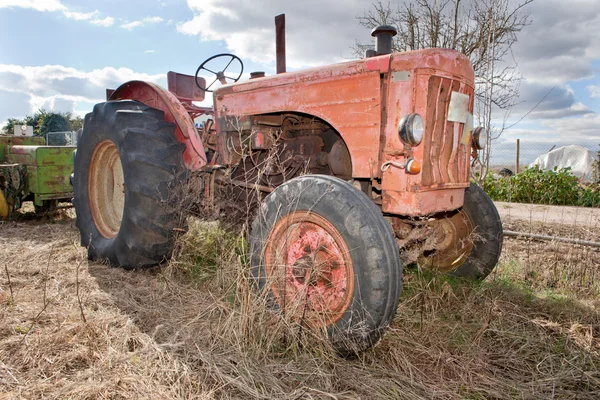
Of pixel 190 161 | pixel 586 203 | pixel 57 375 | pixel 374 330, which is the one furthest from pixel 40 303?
pixel 586 203

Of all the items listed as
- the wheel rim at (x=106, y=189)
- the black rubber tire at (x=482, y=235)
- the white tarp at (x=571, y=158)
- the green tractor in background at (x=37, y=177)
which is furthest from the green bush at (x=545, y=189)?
the green tractor in background at (x=37, y=177)

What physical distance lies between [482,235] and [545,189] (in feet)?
26.6

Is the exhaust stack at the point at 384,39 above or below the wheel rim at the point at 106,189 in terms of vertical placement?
above

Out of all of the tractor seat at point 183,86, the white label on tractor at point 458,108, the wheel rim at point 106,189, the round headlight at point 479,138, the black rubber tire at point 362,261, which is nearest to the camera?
the black rubber tire at point 362,261

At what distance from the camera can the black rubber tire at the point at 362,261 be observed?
2180mm

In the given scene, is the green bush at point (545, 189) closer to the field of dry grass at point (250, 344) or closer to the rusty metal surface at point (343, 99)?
the field of dry grass at point (250, 344)

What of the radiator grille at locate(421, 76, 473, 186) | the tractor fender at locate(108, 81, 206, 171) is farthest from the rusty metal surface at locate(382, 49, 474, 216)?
the tractor fender at locate(108, 81, 206, 171)

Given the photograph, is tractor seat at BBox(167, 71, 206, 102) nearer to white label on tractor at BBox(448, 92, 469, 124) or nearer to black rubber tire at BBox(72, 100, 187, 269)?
black rubber tire at BBox(72, 100, 187, 269)

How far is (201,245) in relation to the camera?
12.9 ft

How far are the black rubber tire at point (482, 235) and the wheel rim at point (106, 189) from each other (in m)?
3.12

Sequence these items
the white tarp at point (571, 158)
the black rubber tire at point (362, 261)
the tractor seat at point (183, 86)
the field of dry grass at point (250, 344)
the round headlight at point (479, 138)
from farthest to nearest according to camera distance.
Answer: the white tarp at point (571, 158) < the tractor seat at point (183, 86) < the round headlight at point (479, 138) < the black rubber tire at point (362, 261) < the field of dry grass at point (250, 344)

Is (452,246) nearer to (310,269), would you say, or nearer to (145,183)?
(310,269)

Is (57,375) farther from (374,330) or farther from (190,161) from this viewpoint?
(190,161)

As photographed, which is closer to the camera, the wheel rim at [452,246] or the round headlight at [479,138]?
the round headlight at [479,138]
